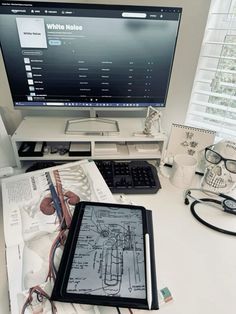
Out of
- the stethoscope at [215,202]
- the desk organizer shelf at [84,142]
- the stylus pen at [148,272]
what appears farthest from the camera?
the desk organizer shelf at [84,142]

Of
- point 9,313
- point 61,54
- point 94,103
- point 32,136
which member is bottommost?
point 9,313

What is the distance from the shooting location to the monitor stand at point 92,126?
2.96 feet

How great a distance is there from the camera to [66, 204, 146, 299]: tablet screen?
492mm

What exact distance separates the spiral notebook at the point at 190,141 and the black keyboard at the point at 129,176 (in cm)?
16

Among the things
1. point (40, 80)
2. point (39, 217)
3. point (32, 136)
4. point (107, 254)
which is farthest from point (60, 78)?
point (107, 254)

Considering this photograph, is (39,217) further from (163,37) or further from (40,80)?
(163,37)

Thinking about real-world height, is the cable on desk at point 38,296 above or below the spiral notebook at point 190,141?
Result: below

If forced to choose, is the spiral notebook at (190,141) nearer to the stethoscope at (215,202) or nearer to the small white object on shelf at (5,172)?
the stethoscope at (215,202)

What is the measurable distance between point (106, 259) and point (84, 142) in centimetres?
51

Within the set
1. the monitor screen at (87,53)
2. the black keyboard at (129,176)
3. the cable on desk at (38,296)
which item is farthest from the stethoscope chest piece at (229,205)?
the cable on desk at (38,296)

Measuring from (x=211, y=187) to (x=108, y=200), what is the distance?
16.4 inches

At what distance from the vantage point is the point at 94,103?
0.91 meters

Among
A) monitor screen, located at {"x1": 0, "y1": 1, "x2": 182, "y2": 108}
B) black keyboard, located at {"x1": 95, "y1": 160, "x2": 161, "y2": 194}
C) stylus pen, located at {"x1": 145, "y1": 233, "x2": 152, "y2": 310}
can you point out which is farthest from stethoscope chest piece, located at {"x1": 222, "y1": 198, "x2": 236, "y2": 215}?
monitor screen, located at {"x1": 0, "y1": 1, "x2": 182, "y2": 108}

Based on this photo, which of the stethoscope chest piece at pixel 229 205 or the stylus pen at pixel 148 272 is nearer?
the stylus pen at pixel 148 272
